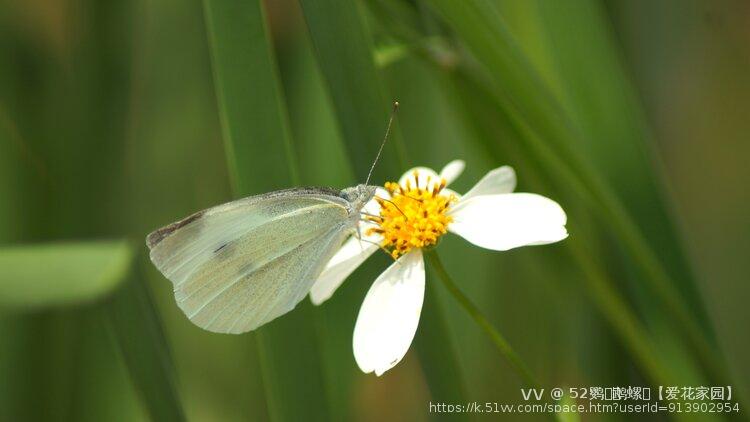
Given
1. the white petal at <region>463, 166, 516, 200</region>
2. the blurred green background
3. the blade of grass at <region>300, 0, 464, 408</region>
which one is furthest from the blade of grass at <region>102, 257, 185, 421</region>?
the white petal at <region>463, 166, 516, 200</region>

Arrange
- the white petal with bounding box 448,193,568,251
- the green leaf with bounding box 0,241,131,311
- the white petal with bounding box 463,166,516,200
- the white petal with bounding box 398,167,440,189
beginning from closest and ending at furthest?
1. the green leaf with bounding box 0,241,131,311
2. the white petal with bounding box 448,193,568,251
3. the white petal with bounding box 463,166,516,200
4. the white petal with bounding box 398,167,440,189

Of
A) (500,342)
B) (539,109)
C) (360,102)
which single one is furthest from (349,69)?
(500,342)

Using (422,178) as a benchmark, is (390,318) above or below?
below

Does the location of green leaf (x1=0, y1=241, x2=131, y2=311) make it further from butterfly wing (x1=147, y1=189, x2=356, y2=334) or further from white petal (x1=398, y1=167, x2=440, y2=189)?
white petal (x1=398, y1=167, x2=440, y2=189)

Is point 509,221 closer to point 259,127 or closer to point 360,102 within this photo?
point 360,102

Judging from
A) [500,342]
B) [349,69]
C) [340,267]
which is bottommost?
[500,342]

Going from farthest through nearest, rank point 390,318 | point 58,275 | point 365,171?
point 365,171, point 390,318, point 58,275

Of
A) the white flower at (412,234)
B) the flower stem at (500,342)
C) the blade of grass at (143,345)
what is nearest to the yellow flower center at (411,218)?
the white flower at (412,234)

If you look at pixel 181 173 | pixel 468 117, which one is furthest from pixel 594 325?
pixel 181 173
